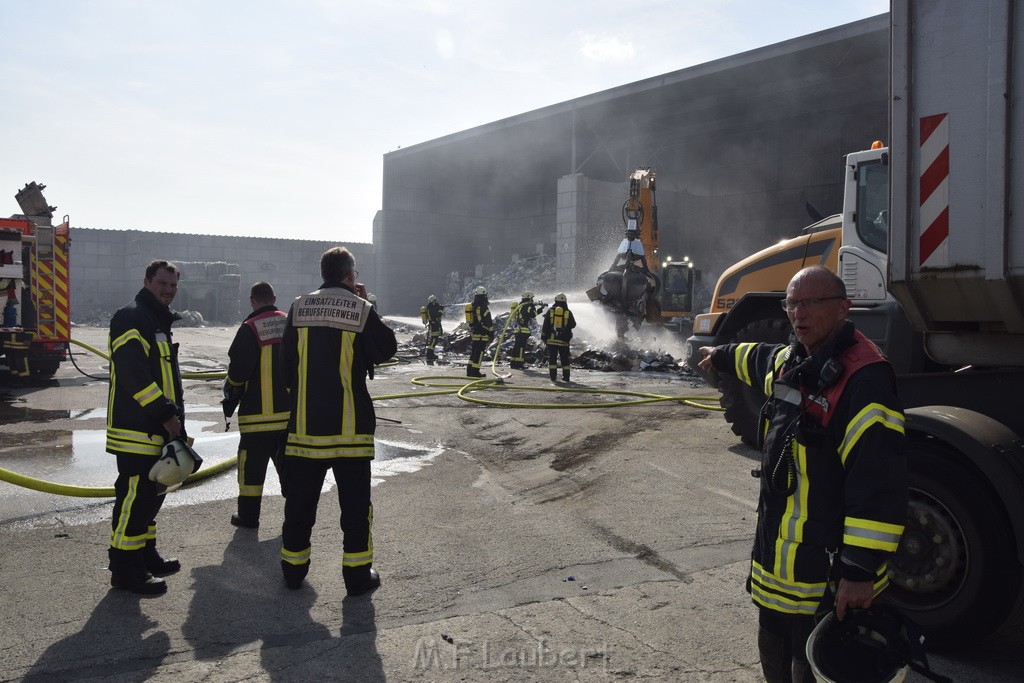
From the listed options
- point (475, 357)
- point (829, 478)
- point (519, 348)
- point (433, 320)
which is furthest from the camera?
point (433, 320)

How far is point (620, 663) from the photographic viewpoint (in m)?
3.27

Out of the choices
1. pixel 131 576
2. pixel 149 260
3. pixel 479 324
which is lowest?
pixel 131 576

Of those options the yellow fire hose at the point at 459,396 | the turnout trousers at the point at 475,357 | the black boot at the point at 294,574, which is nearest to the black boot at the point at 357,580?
the black boot at the point at 294,574

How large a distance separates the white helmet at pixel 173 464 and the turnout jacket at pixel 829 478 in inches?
116

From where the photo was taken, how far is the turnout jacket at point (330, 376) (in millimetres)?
4059

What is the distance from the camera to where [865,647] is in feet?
7.47

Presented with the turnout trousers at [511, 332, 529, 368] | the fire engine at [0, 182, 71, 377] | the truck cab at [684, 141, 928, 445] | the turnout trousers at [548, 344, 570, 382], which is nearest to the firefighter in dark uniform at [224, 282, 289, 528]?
the truck cab at [684, 141, 928, 445]

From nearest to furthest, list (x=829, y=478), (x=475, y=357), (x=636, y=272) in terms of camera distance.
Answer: (x=829, y=478) → (x=475, y=357) → (x=636, y=272)

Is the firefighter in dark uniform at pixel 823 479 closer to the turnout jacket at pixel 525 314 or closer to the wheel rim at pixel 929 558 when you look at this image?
the wheel rim at pixel 929 558

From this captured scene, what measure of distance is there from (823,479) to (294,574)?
2784 mm

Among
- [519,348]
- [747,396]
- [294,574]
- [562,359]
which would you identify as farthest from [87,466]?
[519,348]

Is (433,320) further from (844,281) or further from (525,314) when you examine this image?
(844,281)

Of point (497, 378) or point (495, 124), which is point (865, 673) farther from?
point (495, 124)

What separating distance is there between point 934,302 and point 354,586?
3.13 metres
